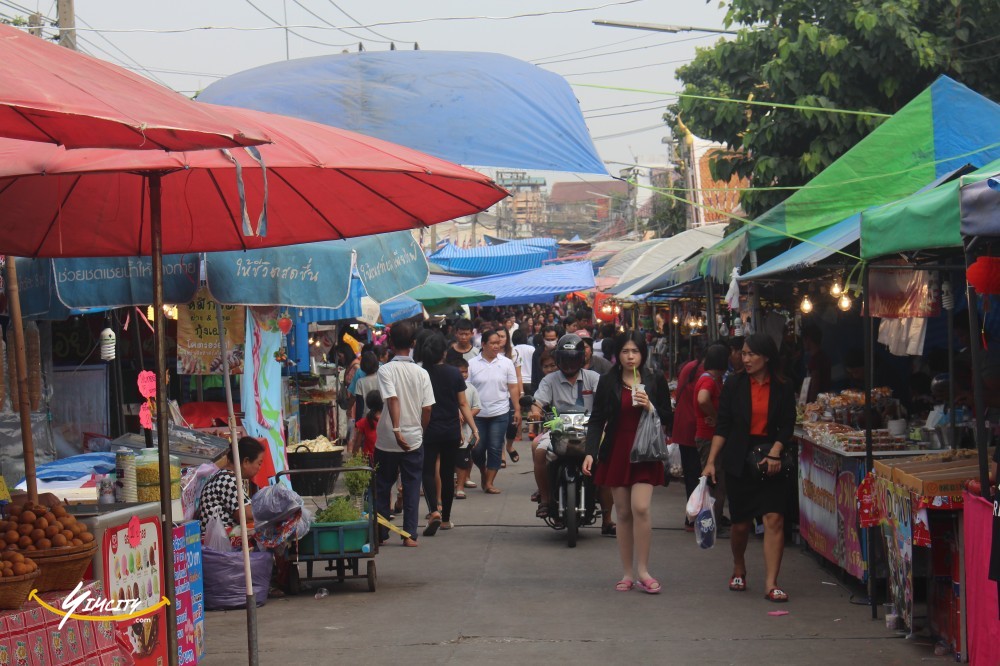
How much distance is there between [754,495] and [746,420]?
537mm

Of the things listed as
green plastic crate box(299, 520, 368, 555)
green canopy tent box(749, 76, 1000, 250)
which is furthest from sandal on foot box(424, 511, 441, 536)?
green canopy tent box(749, 76, 1000, 250)

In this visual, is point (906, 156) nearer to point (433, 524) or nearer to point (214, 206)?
point (433, 524)

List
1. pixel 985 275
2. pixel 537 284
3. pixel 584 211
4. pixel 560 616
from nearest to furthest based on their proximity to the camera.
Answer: pixel 985 275, pixel 560 616, pixel 537 284, pixel 584 211

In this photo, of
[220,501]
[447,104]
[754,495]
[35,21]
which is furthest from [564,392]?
[35,21]

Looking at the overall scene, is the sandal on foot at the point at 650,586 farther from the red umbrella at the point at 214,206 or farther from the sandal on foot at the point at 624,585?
the red umbrella at the point at 214,206

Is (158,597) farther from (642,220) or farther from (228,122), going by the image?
(642,220)

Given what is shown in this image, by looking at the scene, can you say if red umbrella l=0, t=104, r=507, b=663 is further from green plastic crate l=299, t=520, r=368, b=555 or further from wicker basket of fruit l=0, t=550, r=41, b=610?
green plastic crate l=299, t=520, r=368, b=555

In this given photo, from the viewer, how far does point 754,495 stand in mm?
8508

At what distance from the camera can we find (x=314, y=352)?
59.3 ft

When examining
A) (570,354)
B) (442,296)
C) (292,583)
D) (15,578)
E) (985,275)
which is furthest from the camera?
(442,296)

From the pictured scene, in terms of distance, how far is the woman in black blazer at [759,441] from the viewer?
845 centimetres

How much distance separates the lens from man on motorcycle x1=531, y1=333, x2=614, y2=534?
11281 mm

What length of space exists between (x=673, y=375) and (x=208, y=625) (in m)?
18.6

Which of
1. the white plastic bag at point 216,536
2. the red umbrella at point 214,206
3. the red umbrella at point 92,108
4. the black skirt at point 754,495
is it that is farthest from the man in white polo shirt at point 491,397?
the red umbrella at point 92,108
